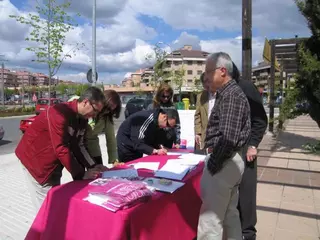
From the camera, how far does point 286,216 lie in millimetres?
4047

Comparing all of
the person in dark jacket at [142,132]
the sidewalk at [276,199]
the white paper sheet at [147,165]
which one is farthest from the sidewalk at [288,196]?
the person in dark jacket at [142,132]

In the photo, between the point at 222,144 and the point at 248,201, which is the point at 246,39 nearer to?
the point at 248,201

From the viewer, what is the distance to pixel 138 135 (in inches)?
144

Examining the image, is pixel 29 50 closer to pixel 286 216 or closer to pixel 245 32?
pixel 245 32

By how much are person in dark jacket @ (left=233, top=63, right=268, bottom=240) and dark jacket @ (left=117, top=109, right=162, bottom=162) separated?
1.08 meters

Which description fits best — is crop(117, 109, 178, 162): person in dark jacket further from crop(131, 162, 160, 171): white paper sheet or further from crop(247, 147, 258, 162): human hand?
crop(247, 147, 258, 162): human hand

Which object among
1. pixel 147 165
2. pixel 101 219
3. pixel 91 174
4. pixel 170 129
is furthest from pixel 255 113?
pixel 101 219

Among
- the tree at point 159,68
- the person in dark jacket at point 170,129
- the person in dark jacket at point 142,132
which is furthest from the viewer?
the tree at point 159,68

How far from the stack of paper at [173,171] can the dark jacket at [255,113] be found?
0.70 meters

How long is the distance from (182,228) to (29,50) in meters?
10.0

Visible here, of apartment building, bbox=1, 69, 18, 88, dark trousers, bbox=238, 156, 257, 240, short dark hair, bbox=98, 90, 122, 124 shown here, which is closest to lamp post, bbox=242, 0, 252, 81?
dark trousers, bbox=238, 156, 257, 240

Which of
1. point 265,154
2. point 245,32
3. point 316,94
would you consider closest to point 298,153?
point 265,154

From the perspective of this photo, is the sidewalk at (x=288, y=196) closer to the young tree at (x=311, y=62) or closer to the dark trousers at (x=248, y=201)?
the dark trousers at (x=248, y=201)

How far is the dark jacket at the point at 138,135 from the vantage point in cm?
364
